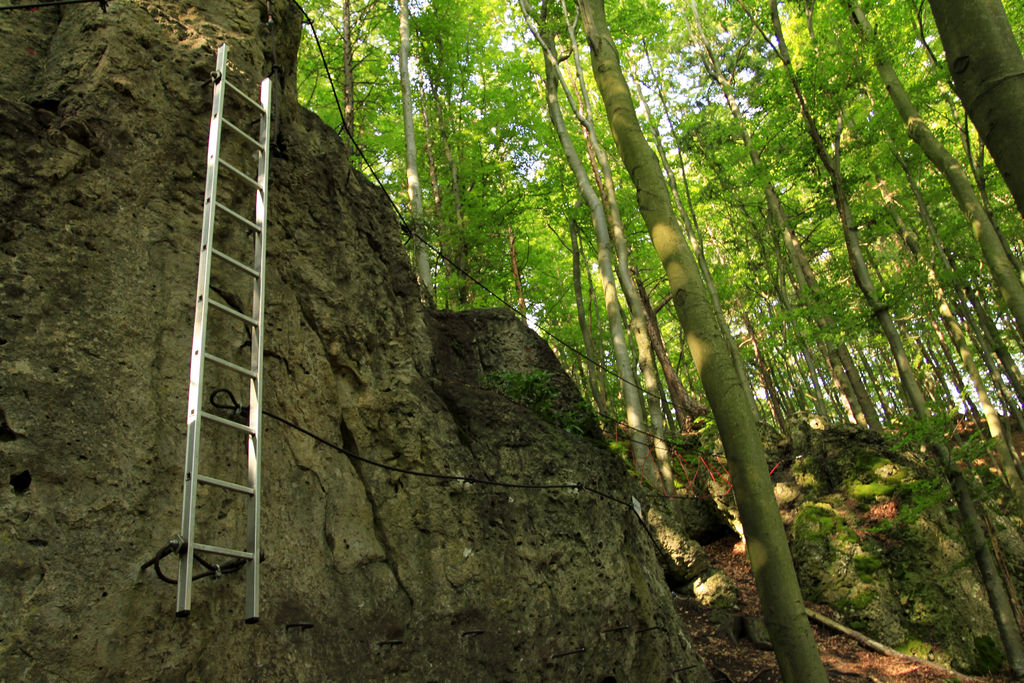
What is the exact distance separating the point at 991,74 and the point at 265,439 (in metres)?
4.35

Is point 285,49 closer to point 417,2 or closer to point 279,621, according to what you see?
point 279,621

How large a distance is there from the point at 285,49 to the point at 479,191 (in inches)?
420

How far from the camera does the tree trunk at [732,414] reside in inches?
172

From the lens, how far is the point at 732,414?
4.90m

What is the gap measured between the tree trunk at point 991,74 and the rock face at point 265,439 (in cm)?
404

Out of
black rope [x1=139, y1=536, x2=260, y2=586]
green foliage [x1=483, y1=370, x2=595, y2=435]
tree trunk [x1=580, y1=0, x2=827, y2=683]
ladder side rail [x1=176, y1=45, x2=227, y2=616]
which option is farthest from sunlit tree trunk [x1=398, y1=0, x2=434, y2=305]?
black rope [x1=139, y1=536, x2=260, y2=586]

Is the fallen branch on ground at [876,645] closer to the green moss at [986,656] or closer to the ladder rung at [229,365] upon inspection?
the green moss at [986,656]

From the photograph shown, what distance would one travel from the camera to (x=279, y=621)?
3.29m

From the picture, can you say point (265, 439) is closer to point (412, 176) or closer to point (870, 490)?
point (412, 176)

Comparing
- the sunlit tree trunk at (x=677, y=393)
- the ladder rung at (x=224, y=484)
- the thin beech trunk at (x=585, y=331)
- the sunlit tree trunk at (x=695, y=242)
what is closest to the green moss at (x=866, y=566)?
the sunlit tree trunk at (x=695, y=242)

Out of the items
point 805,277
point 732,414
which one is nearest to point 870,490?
point 805,277

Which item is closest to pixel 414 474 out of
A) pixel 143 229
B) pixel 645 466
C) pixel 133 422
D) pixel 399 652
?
pixel 399 652

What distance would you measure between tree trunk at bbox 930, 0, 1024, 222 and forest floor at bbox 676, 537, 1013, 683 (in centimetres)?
669

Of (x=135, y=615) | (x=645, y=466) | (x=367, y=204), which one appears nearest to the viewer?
(x=135, y=615)
